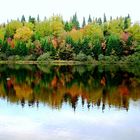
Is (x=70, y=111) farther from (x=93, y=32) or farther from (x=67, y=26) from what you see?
(x=67, y=26)

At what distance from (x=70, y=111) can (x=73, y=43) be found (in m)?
55.4

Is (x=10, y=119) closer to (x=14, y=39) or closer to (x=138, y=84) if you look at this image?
(x=138, y=84)

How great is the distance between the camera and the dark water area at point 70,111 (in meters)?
22.2

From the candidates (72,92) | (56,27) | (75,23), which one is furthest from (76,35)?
(72,92)

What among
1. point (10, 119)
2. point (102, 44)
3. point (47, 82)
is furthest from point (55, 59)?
point (10, 119)

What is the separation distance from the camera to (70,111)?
28.2 metres

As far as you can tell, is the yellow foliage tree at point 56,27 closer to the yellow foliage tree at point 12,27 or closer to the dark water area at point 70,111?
the yellow foliage tree at point 12,27

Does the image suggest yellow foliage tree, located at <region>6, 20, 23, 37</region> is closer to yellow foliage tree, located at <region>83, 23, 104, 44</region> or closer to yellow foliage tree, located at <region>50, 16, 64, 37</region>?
yellow foliage tree, located at <region>50, 16, 64, 37</region>

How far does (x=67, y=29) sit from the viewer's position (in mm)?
100000

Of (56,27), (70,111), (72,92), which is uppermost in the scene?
(56,27)

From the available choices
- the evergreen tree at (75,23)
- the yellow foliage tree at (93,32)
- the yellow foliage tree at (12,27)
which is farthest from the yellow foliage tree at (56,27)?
the yellow foliage tree at (12,27)

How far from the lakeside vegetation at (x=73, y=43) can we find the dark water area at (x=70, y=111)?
37358 millimetres

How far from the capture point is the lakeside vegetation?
80.4 meters

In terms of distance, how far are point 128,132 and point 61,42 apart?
208ft
